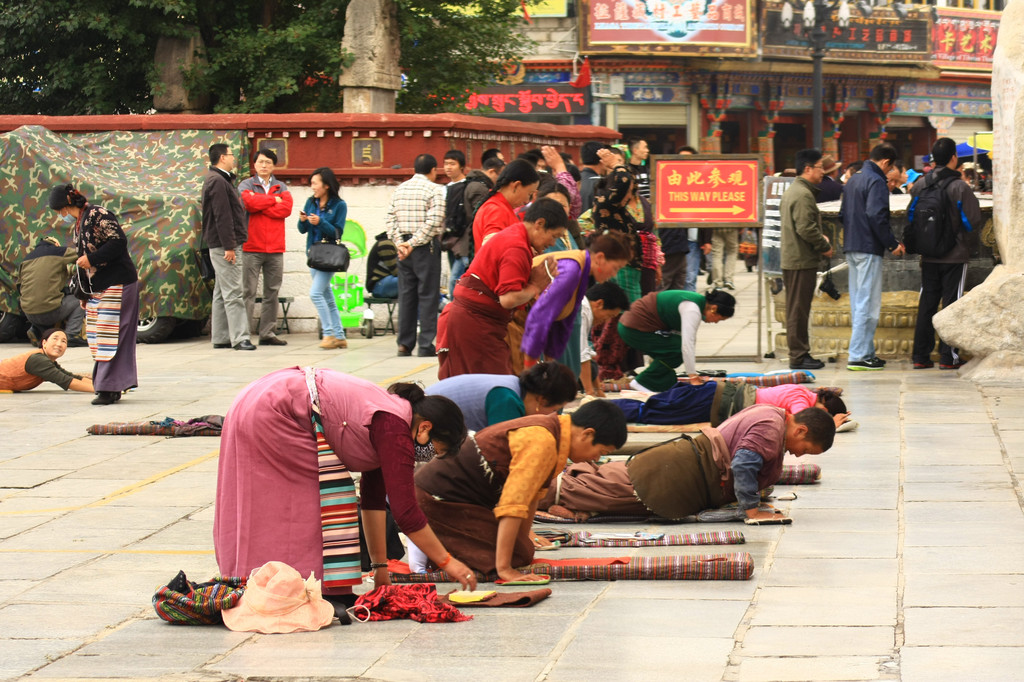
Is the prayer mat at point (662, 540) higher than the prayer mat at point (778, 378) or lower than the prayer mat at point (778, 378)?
lower

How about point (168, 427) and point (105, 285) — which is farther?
point (105, 285)

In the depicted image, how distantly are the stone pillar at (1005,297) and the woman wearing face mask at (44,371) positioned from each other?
Result: 683 cm

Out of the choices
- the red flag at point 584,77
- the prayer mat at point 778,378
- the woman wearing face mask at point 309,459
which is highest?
the red flag at point 584,77

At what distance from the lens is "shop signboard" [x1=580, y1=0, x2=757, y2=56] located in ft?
92.8

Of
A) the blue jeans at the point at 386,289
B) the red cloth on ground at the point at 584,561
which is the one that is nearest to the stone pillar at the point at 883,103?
the blue jeans at the point at 386,289

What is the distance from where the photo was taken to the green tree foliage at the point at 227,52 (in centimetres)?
Result: 1941

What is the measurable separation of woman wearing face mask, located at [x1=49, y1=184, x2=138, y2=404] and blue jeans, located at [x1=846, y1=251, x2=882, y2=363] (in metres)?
5.77

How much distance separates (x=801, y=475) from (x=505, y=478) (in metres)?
2.42

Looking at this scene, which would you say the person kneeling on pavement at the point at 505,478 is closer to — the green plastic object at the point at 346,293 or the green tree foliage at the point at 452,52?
the green plastic object at the point at 346,293

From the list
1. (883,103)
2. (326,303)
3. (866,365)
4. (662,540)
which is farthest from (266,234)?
(883,103)

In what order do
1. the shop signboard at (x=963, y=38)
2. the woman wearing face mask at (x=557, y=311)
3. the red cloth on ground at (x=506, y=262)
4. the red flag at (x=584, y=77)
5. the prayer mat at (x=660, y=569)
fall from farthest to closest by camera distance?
1. the shop signboard at (x=963, y=38)
2. the red flag at (x=584, y=77)
3. the woman wearing face mask at (x=557, y=311)
4. the red cloth on ground at (x=506, y=262)
5. the prayer mat at (x=660, y=569)

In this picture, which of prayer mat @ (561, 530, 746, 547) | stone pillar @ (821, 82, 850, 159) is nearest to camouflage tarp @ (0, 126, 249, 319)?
prayer mat @ (561, 530, 746, 547)

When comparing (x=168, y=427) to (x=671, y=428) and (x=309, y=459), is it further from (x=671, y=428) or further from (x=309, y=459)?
(x=309, y=459)

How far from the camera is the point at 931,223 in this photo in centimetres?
1203
